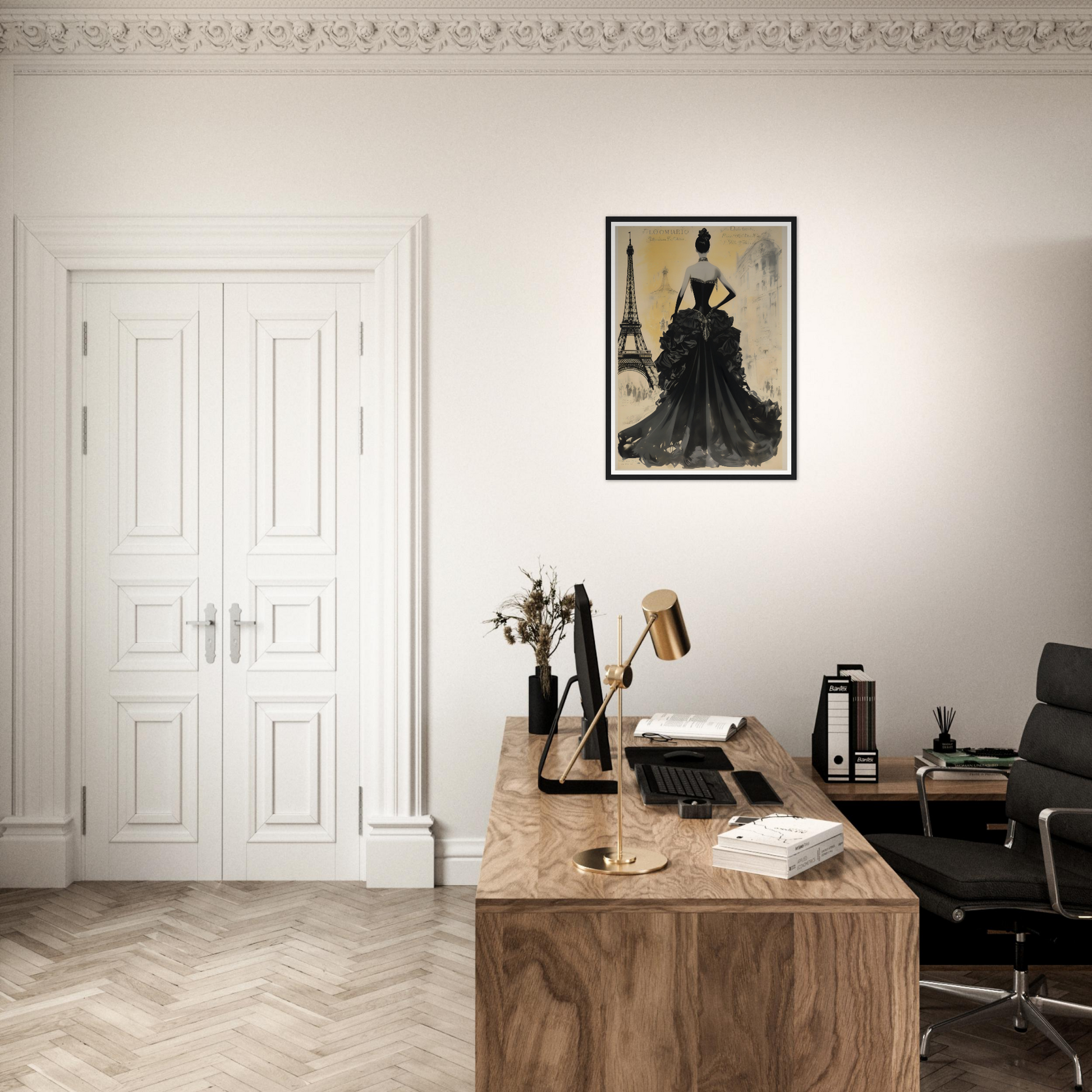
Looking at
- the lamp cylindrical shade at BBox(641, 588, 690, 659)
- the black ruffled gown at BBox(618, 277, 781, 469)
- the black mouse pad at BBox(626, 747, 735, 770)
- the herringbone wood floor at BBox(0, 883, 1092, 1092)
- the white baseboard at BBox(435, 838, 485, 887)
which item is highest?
the black ruffled gown at BBox(618, 277, 781, 469)

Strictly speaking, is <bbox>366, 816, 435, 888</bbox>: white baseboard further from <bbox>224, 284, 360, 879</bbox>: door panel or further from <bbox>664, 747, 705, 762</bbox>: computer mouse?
<bbox>664, 747, 705, 762</bbox>: computer mouse

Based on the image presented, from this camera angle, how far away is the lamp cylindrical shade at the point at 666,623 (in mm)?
1843

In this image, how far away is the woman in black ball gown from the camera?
3.82 meters

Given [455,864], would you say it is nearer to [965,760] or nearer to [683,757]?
[683,757]

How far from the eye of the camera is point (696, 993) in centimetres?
172

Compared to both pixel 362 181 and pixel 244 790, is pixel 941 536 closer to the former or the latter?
pixel 362 181

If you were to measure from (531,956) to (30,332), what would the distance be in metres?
3.33

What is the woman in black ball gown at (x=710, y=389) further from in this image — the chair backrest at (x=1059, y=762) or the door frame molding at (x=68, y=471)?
the chair backrest at (x=1059, y=762)

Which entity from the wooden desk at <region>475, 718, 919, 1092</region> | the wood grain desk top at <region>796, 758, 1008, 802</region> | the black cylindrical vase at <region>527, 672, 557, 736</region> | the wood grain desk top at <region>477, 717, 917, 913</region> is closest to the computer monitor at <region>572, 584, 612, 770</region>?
the wood grain desk top at <region>477, 717, 917, 913</region>

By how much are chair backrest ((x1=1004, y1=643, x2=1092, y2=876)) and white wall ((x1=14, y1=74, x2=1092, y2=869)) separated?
868 mm

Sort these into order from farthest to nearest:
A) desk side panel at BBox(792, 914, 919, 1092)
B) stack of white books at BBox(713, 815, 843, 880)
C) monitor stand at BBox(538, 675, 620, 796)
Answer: monitor stand at BBox(538, 675, 620, 796) < stack of white books at BBox(713, 815, 843, 880) < desk side panel at BBox(792, 914, 919, 1092)

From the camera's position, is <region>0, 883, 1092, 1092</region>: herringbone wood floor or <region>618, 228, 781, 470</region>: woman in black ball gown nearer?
<region>0, 883, 1092, 1092</region>: herringbone wood floor

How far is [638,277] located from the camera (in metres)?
3.82

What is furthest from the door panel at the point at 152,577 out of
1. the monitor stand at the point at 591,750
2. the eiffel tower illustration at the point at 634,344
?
the monitor stand at the point at 591,750
